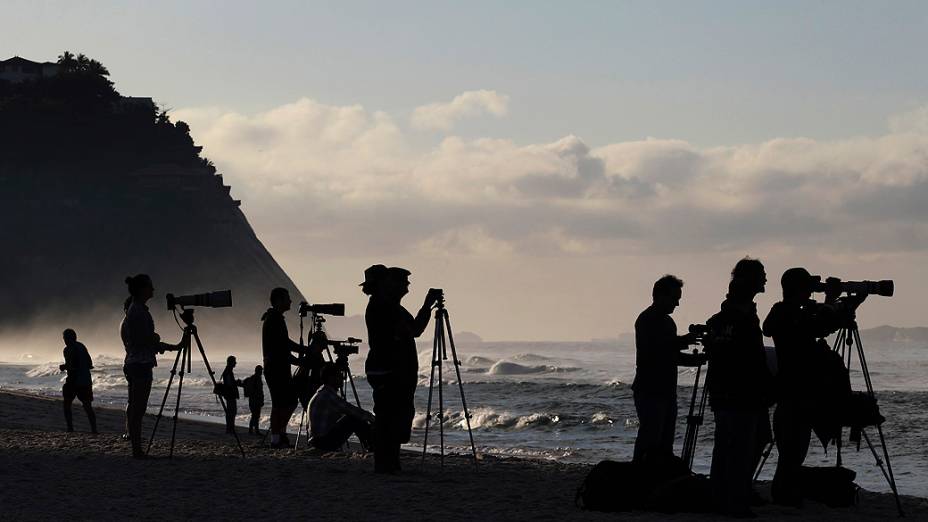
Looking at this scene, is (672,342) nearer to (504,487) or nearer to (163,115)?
(504,487)

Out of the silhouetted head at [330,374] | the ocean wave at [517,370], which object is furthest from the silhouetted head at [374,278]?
the ocean wave at [517,370]

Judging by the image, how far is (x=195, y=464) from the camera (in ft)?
39.2

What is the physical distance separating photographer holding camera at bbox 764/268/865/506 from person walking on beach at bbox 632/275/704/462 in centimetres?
64

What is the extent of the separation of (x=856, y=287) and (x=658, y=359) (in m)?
1.53

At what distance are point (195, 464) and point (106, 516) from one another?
3010 mm

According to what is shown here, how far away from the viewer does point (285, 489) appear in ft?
33.6

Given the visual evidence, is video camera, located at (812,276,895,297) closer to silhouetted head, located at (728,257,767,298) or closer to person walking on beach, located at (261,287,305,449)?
silhouetted head, located at (728,257,767,298)

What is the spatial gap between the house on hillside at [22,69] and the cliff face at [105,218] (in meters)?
5.87

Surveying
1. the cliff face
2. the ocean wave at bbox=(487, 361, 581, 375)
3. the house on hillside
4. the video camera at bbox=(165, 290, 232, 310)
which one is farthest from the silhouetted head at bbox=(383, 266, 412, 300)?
the house on hillside

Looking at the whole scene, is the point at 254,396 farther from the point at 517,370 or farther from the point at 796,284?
the point at 517,370

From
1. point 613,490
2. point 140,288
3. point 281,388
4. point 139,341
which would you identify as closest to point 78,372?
point 281,388

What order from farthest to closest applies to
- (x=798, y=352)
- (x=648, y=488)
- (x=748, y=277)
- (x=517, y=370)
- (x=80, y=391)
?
(x=517, y=370)
(x=80, y=391)
(x=648, y=488)
(x=798, y=352)
(x=748, y=277)

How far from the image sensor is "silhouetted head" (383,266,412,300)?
10.7 m

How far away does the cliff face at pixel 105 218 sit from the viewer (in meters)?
104
